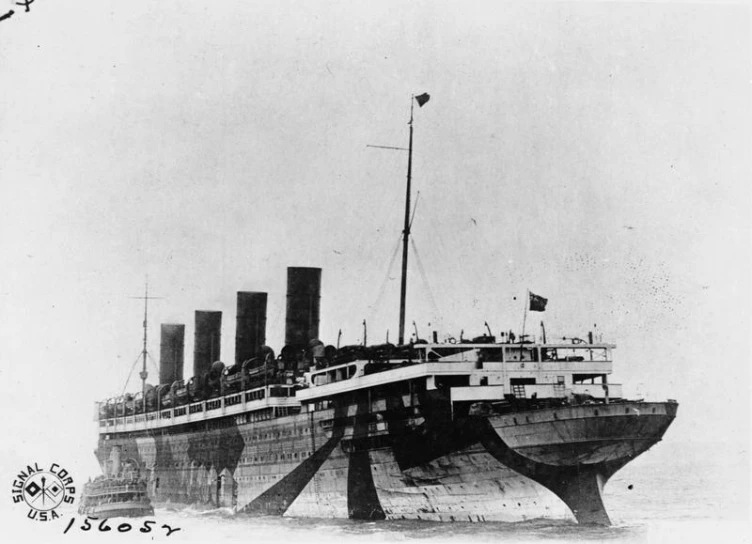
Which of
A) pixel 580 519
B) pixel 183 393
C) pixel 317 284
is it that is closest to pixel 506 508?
pixel 580 519

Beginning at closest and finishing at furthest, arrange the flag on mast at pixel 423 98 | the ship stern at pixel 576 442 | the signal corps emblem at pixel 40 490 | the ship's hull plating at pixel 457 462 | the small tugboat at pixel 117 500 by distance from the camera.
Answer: the signal corps emblem at pixel 40 490 → the ship stern at pixel 576 442 → the ship's hull plating at pixel 457 462 → the flag on mast at pixel 423 98 → the small tugboat at pixel 117 500

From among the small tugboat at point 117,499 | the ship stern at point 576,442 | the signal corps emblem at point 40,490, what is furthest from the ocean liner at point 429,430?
the signal corps emblem at point 40,490

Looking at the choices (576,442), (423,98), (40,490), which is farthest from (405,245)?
(40,490)

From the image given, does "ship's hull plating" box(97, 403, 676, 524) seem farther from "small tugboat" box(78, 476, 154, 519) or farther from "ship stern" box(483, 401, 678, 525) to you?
"small tugboat" box(78, 476, 154, 519)

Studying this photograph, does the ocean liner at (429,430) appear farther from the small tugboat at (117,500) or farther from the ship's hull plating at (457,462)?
the small tugboat at (117,500)

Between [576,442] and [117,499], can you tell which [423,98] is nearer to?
[576,442]

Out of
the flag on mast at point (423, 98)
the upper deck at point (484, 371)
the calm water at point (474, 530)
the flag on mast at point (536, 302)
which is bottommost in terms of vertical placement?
the calm water at point (474, 530)
